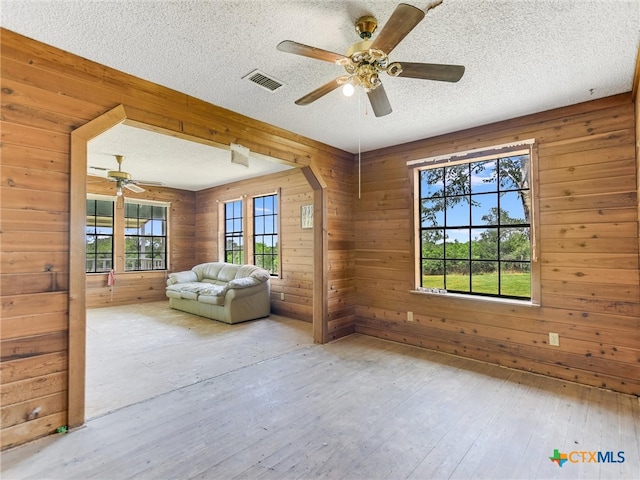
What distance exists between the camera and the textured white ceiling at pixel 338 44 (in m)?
1.82

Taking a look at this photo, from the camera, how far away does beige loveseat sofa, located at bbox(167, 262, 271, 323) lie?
527 centimetres

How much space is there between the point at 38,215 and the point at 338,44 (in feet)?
7.67

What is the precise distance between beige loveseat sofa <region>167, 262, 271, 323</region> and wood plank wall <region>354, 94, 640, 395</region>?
9.73 ft

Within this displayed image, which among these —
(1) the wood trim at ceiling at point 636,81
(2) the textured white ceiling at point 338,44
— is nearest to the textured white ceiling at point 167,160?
(2) the textured white ceiling at point 338,44

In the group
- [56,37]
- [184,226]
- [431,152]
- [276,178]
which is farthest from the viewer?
[184,226]

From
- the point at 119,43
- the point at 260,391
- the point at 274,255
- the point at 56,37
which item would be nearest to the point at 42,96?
the point at 56,37

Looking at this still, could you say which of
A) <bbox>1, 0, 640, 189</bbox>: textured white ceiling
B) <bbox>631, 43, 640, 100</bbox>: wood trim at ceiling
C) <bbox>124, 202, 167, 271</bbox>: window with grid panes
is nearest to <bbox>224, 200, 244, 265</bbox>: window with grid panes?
<bbox>124, 202, 167, 271</bbox>: window with grid panes

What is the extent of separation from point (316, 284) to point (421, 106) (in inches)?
96.9

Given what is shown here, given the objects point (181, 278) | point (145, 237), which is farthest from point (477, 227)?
point (145, 237)

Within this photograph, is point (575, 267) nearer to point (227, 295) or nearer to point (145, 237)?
point (227, 295)

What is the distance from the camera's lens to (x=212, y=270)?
267 inches

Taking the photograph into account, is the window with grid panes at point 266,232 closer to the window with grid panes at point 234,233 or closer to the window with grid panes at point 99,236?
the window with grid panes at point 234,233

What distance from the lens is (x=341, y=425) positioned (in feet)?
7.51

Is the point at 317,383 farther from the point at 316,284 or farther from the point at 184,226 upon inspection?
the point at 184,226
